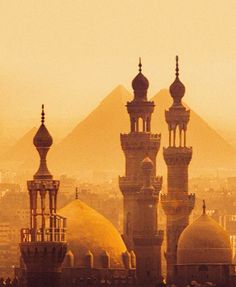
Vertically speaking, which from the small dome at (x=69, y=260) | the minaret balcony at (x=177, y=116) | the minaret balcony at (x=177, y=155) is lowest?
the small dome at (x=69, y=260)

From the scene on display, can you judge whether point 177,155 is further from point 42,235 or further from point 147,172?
point 42,235

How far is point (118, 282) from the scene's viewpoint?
115 metres

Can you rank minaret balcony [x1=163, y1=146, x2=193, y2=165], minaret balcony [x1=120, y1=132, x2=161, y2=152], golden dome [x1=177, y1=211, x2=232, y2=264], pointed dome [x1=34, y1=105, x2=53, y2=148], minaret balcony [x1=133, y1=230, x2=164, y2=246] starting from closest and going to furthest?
pointed dome [x1=34, y1=105, x2=53, y2=148]
golden dome [x1=177, y1=211, x2=232, y2=264]
minaret balcony [x1=133, y1=230, x2=164, y2=246]
minaret balcony [x1=120, y1=132, x2=161, y2=152]
minaret balcony [x1=163, y1=146, x2=193, y2=165]

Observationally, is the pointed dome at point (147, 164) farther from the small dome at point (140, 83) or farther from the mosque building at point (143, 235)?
the small dome at point (140, 83)

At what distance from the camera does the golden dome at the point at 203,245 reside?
384ft

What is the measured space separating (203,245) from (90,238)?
208 inches

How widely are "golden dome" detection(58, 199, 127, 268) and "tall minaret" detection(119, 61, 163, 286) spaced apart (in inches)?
80.7

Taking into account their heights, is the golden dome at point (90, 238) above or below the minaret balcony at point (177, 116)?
below

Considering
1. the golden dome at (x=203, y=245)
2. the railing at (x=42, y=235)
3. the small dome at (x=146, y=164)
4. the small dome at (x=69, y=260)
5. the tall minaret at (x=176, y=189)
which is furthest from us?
the tall minaret at (x=176, y=189)

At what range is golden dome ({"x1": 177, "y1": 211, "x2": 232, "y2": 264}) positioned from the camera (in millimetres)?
116938

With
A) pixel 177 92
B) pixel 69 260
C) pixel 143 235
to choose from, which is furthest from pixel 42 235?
pixel 177 92

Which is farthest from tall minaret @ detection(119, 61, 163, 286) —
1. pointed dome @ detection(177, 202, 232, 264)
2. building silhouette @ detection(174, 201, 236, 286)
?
pointed dome @ detection(177, 202, 232, 264)

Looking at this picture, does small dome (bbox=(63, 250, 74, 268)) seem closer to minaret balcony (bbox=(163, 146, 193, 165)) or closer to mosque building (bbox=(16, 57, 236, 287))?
mosque building (bbox=(16, 57, 236, 287))

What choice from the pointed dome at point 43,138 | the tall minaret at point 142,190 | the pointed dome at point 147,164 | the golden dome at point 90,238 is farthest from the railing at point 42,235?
the pointed dome at point 147,164
